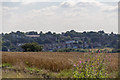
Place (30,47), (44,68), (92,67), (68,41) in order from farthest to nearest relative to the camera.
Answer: (68,41)
(30,47)
(44,68)
(92,67)

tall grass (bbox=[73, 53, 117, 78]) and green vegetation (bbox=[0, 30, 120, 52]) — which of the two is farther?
green vegetation (bbox=[0, 30, 120, 52])

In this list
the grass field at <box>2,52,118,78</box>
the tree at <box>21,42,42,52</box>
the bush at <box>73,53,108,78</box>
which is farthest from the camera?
the tree at <box>21,42,42,52</box>

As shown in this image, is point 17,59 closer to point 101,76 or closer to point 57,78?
point 57,78

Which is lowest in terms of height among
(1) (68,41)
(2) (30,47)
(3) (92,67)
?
(2) (30,47)

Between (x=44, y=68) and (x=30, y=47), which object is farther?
(x=30, y=47)

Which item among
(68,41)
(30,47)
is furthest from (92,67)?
(68,41)

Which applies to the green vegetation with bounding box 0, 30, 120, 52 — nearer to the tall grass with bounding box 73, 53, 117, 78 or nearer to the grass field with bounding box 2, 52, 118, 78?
the grass field with bounding box 2, 52, 118, 78

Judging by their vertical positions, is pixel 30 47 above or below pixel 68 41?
below

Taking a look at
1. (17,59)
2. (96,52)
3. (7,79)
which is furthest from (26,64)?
(96,52)

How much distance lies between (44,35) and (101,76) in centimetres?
3953

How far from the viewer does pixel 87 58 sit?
20.1ft

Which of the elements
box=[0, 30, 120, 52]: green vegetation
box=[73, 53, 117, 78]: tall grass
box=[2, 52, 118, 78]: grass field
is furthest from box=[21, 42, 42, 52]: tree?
box=[73, 53, 117, 78]: tall grass

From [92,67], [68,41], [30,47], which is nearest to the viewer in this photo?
[92,67]

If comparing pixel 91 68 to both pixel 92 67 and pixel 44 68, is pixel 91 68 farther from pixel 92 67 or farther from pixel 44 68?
pixel 44 68
